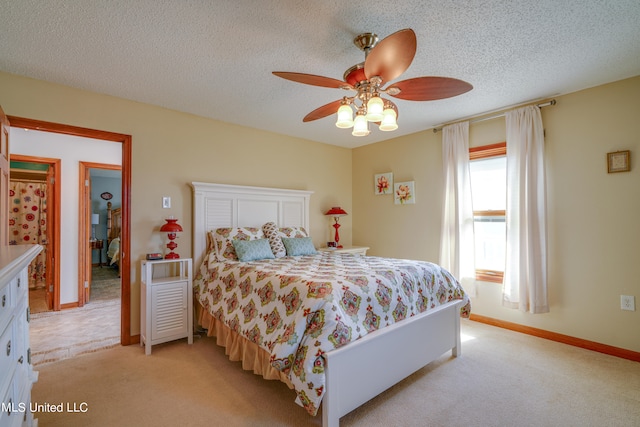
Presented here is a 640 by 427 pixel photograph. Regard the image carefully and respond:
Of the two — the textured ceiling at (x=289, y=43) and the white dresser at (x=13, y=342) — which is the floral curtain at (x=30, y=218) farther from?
the white dresser at (x=13, y=342)

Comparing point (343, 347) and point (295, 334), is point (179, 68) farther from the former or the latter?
point (343, 347)

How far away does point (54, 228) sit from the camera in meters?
4.00

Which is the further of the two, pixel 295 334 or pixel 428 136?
pixel 428 136

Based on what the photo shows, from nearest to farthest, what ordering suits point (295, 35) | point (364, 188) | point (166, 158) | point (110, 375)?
point (295, 35) → point (110, 375) → point (166, 158) → point (364, 188)

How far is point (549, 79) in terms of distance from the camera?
2.67 meters

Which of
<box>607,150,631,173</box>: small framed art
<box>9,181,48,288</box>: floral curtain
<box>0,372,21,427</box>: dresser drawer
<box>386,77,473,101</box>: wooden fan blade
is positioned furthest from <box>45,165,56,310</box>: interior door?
<box>607,150,631,173</box>: small framed art

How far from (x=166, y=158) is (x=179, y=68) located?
46.0 inches

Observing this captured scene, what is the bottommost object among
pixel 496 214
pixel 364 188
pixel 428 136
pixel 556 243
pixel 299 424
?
pixel 299 424

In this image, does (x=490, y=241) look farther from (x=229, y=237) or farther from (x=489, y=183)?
(x=229, y=237)

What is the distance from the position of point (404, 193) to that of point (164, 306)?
3.33 meters

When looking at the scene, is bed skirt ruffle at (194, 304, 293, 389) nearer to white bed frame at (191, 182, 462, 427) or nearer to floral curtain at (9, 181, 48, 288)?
white bed frame at (191, 182, 462, 427)

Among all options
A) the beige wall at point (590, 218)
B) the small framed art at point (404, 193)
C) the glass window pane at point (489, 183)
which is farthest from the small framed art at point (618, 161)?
the small framed art at point (404, 193)

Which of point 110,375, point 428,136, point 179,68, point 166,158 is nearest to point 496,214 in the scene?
point 428,136

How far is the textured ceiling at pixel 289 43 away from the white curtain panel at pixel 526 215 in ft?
1.14
